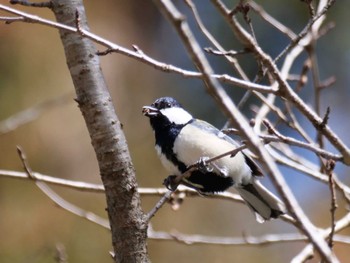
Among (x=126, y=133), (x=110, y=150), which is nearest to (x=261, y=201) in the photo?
(x=110, y=150)

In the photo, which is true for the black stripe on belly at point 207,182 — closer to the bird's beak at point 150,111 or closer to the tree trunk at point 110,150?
the bird's beak at point 150,111

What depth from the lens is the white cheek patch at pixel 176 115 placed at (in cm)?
278

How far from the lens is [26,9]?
5.12 meters

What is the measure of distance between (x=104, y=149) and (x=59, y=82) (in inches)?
141

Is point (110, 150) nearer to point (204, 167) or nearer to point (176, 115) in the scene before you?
point (204, 167)

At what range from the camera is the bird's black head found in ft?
9.11

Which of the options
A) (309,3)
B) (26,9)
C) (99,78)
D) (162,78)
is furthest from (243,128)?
(162,78)

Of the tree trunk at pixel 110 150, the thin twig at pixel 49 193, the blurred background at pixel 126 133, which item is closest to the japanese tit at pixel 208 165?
A: the thin twig at pixel 49 193

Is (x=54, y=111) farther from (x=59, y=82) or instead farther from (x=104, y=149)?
(x=104, y=149)

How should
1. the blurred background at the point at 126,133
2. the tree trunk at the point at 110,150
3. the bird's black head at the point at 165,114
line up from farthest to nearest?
1. the blurred background at the point at 126,133
2. the bird's black head at the point at 165,114
3. the tree trunk at the point at 110,150

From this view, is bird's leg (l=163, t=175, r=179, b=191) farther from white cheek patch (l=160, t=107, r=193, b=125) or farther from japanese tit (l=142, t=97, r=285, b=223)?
white cheek patch (l=160, t=107, r=193, b=125)

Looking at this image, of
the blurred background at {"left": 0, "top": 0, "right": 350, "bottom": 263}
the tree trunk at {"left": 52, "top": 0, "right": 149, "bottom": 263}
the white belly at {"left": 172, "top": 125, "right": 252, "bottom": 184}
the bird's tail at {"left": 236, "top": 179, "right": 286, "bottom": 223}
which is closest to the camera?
the tree trunk at {"left": 52, "top": 0, "right": 149, "bottom": 263}

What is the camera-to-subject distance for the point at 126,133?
571 centimetres

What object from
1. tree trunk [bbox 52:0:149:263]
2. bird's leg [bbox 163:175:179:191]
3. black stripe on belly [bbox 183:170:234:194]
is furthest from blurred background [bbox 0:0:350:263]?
tree trunk [bbox 52:0:149:263]
